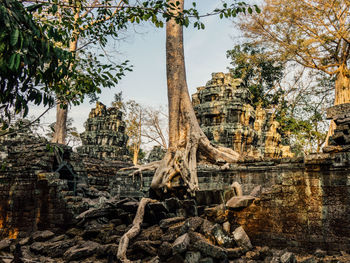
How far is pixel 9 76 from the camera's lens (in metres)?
3.44

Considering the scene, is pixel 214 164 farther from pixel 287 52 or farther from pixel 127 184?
pixel 287 52

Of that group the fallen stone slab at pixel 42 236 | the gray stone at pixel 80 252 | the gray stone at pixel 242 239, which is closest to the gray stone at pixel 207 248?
the gray stone at pixel 242 239

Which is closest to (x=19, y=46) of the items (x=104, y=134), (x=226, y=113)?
(x=226, y=113)

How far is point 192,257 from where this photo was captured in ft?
15.3

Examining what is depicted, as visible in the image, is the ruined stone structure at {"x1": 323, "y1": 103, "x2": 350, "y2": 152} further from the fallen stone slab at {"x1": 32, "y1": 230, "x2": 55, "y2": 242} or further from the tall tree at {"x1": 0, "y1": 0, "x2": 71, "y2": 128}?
the fallen stone slab at {"x1": 32, "y1": 230, "x2": 55, "y2": 242}

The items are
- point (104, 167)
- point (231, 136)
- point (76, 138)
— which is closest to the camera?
point (231, 136)

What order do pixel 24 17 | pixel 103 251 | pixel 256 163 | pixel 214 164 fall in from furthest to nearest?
Answer: pixel 214 164
pixel 256 163
pixel 103 251
pixel 24 17

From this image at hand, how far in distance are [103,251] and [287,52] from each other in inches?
604

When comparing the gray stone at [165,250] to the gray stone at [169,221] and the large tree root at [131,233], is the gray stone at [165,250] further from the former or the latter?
the gray stone at [169,221]

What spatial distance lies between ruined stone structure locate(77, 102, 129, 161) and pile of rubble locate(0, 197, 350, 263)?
577 inches

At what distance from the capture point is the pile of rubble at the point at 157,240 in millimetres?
4734

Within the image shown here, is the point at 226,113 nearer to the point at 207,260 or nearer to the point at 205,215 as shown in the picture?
the point at 205,215

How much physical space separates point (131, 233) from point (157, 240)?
60 centimetres

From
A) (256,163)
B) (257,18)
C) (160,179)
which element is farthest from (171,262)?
(257,18)
